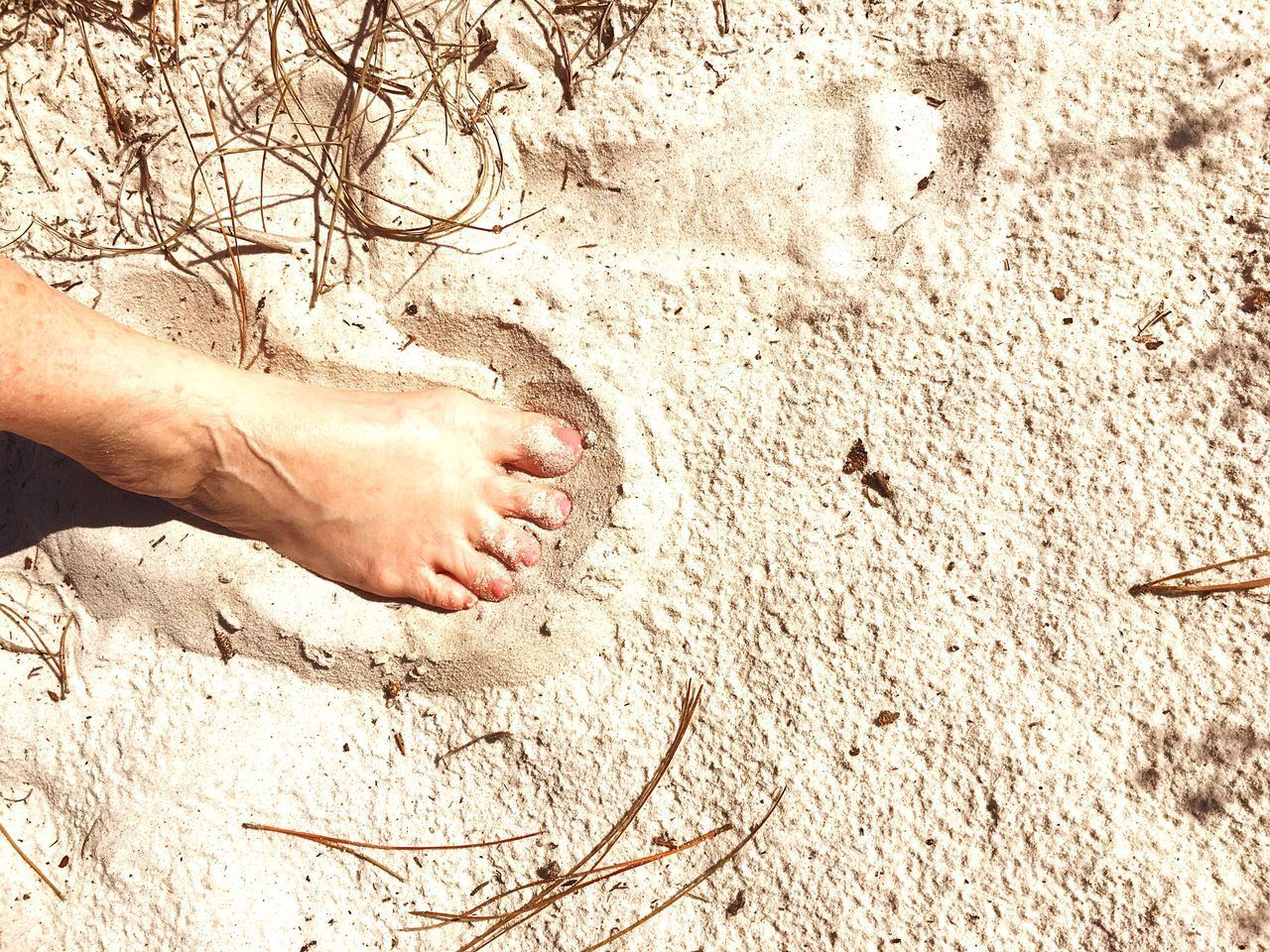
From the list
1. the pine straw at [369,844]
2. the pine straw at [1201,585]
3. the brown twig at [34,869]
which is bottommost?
the brown twig at [34,869]

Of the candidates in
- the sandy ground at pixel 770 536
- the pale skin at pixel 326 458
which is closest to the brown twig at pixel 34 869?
the sandy ground at pixel 770 536

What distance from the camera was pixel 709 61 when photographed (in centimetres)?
144

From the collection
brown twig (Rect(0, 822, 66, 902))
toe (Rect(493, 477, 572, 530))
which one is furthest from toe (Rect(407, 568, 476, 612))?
brown twig (Rect(0, 822, 66, 902))

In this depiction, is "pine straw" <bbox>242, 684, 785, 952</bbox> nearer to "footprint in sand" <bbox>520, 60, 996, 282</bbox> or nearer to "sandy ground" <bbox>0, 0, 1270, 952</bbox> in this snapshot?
"sandy ground" <bbox>0, 0, 1270, 952</bbox>

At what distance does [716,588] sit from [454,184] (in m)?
0.87

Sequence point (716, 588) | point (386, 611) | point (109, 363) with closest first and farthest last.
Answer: point (109, 363) < point (716, 588) < point (386, 611)

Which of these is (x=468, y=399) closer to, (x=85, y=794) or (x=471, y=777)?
(x=471, y=777)

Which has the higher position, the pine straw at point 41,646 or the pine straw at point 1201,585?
the pine straw at point 1201,585

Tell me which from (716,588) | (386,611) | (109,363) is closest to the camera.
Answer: (109,363)

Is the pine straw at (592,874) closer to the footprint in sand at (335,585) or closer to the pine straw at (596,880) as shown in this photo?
the pine straw at (596,880)

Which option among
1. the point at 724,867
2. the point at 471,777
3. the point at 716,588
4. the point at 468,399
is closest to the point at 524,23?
the point at 468,399

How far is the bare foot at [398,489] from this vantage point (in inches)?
55.9

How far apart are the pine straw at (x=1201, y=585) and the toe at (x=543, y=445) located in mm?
984

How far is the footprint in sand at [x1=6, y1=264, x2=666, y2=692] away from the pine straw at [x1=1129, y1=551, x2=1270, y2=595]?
820 millimetres
